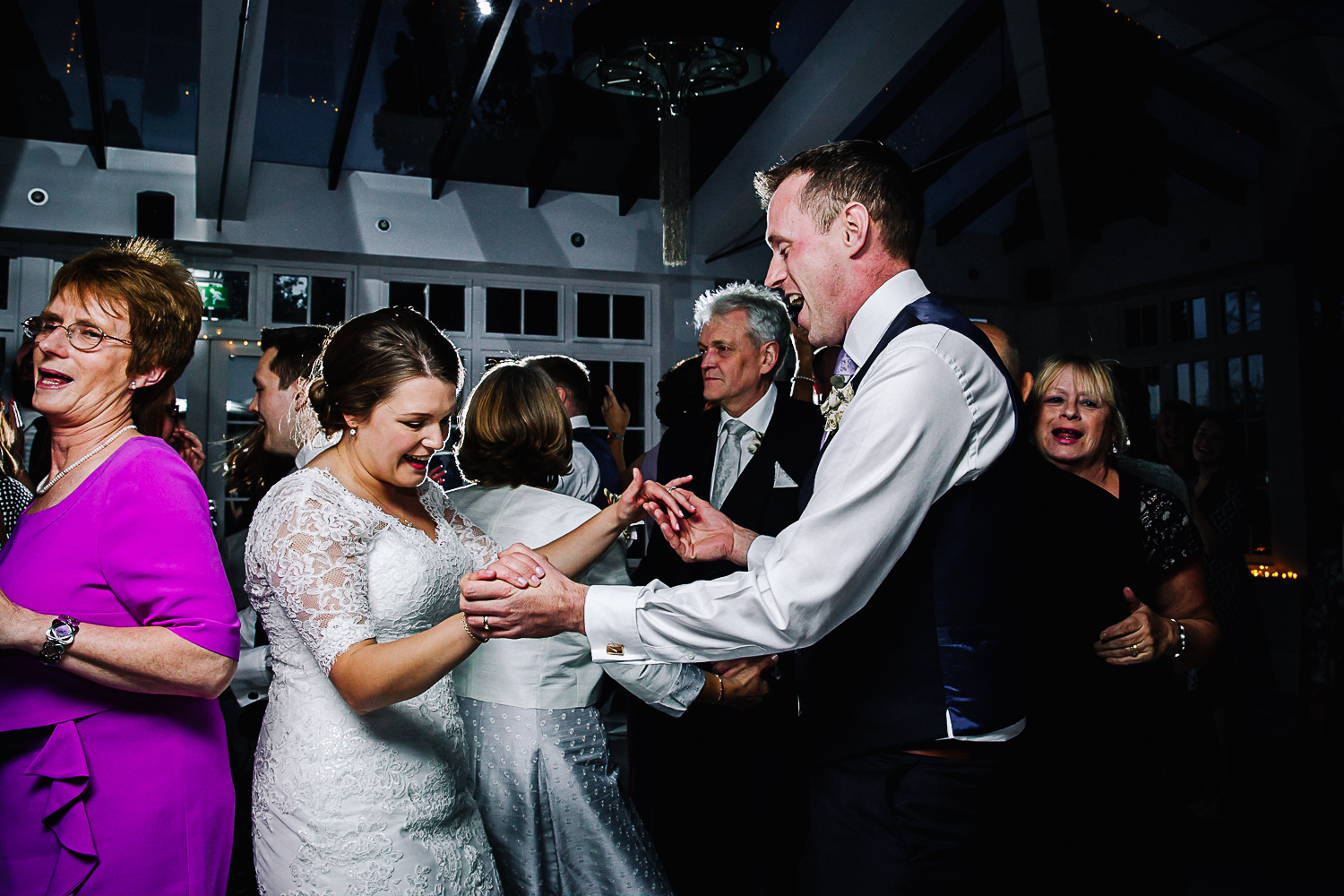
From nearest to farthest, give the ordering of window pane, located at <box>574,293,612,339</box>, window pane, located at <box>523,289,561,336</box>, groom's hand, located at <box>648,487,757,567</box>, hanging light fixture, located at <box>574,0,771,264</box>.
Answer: groom's hand, located at <box>648,487,757,567</box>, hanging light fixture, located at <box>574,0,771,264</box>, window pane, located at <box>523,289,561,336</box>, window pane, located at <box>574,293,612,339</box>

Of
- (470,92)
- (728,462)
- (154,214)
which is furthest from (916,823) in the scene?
(154,214)

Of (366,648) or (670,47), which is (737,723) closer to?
(366,648)

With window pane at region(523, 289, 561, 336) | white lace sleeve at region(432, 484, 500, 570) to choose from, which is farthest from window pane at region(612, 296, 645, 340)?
white lace sleeve at region(432, 484, 500, 570)

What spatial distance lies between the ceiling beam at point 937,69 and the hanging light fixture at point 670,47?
260 cm

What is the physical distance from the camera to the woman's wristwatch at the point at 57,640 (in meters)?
1.27

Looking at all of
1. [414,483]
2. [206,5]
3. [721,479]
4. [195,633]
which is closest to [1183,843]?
[721,479]

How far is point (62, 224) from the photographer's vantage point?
636 cm

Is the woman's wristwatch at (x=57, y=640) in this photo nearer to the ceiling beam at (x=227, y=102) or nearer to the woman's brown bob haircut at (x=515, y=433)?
the woman's brown bob haircut at (x=515, y=433)

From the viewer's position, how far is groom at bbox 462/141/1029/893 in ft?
4.38

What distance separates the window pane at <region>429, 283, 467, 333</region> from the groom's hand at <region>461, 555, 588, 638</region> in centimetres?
649

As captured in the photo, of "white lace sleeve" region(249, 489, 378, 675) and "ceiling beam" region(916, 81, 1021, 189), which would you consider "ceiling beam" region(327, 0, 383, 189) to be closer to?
"ceiling beam" region(916, 81, 1021, 189)

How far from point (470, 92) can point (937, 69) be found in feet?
11.7

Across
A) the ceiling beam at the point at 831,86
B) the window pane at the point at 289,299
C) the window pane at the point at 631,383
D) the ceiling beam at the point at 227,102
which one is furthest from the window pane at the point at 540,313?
the ceiling beam at the point at 227,102

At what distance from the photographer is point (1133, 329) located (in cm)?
877
